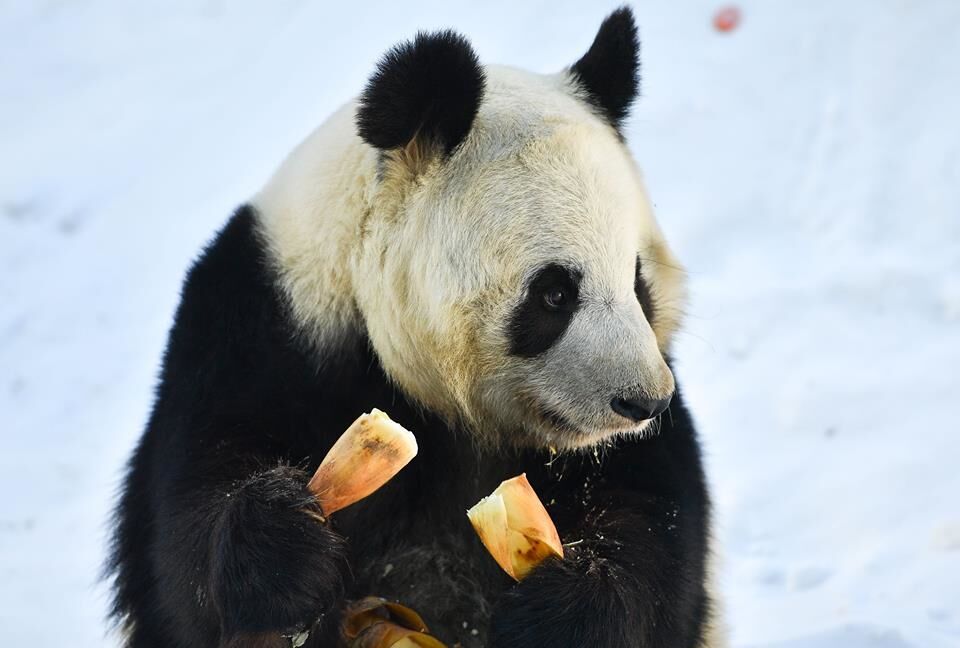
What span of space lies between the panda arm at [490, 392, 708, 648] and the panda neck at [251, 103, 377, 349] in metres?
0.85

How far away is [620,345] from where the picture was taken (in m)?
3.53

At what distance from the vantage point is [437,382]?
3.90m

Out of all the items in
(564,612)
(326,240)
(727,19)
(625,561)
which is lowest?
(727,19)

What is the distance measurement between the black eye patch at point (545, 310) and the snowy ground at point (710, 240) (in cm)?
200

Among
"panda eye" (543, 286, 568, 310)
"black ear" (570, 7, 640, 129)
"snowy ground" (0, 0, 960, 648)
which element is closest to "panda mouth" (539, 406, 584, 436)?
"panda eye" (543, 286, 568, 310)

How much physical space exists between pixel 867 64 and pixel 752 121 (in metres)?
0.92

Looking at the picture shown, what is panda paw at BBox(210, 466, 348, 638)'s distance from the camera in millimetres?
3273

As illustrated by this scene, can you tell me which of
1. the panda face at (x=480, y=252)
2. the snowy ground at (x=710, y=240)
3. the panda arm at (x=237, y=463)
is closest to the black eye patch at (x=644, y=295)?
the panda face at (x=480, y=252)

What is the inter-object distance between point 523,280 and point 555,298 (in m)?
0.10

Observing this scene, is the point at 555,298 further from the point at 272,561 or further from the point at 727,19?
the point at 727,19

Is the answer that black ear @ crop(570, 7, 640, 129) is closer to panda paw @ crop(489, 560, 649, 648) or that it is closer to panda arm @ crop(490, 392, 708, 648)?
panda arm @ crop(490, 392, 708, 648)

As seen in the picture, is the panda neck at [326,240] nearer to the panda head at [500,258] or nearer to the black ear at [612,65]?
the panda head at [500,258]

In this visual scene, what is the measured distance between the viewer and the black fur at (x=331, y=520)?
336cm

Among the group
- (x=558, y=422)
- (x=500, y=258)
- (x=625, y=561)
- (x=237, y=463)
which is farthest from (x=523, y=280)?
(x=237, y=463)
